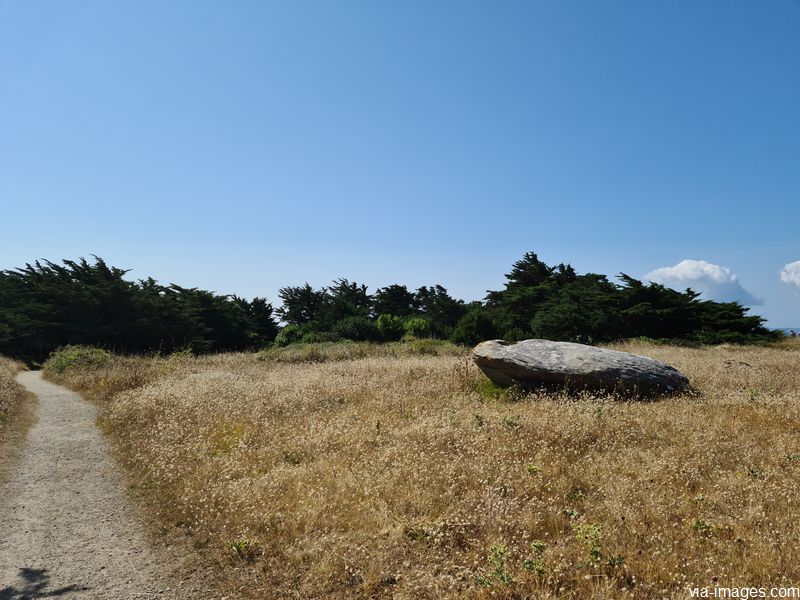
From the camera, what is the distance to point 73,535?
5891mm

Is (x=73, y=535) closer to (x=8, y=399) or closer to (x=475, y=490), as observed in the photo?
(x=475, y=490)

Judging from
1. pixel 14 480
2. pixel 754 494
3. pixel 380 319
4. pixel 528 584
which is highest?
pixel 380 319

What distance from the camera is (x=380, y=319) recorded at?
38.4m

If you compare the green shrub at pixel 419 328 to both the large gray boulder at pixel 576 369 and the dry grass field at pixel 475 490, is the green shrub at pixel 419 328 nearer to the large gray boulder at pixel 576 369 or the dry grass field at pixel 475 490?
the large gray boulder at pixel 576 369

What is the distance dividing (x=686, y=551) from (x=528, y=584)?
6.07ft

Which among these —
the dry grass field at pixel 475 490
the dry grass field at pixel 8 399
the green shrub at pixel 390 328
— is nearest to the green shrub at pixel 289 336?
the green shrub at pixel 390 328

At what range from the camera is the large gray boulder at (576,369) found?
496 inches

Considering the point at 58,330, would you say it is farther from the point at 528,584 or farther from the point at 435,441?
the point at 528,584

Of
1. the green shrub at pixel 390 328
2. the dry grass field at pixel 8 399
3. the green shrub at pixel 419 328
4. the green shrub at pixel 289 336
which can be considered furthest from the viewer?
the green shrub at pixel 289 336

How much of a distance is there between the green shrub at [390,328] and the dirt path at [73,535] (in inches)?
1090

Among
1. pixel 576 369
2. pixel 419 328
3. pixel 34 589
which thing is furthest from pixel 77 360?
pixel 419 328

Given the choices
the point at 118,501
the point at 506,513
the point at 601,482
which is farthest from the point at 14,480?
the point at 601,482

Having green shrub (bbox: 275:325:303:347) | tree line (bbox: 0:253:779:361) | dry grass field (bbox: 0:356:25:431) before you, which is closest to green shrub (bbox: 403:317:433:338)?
tree line (bbox: 0:253:779:361)

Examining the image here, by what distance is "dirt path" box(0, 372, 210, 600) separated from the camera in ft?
15.5
